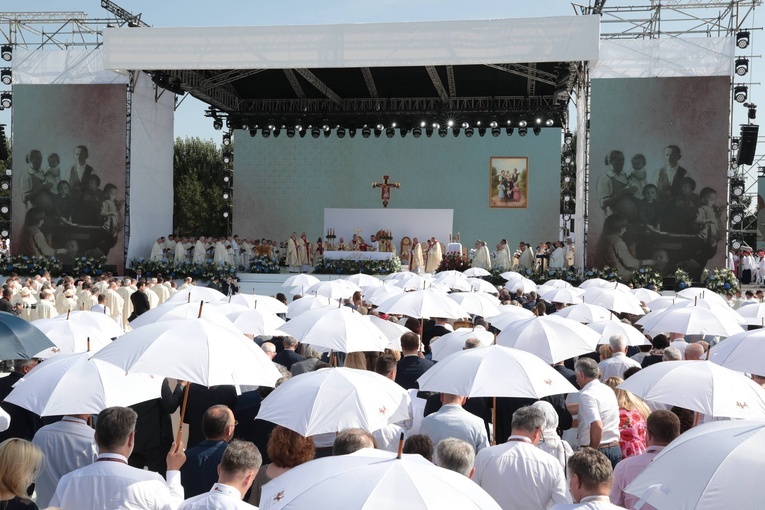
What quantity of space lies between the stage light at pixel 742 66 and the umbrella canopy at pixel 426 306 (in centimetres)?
1846

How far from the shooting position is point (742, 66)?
25.6 meters

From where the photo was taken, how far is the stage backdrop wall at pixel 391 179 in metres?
36.9

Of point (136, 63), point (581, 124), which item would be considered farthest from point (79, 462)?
point (581, 124)

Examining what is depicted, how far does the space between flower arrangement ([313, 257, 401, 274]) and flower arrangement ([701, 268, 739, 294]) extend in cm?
1020

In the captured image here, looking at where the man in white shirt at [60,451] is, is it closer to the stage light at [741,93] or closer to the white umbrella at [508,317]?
the white umbrella at [508,317]

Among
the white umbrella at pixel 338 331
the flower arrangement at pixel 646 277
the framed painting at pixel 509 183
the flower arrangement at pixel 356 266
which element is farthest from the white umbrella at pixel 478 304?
the framed painting at pixel 509 183

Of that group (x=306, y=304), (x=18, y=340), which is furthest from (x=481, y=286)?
(x=18, y=340)

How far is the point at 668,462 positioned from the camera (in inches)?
140

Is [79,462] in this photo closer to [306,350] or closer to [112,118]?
[306,350]

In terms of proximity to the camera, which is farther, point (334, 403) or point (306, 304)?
point (306, 304)

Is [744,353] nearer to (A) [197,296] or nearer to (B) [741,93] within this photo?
(A) [197,296]

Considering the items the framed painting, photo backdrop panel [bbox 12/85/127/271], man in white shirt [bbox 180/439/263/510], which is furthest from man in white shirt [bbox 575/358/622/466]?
the framed painting

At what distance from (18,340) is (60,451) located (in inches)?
83.9

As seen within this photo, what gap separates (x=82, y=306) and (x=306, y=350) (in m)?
11.0
